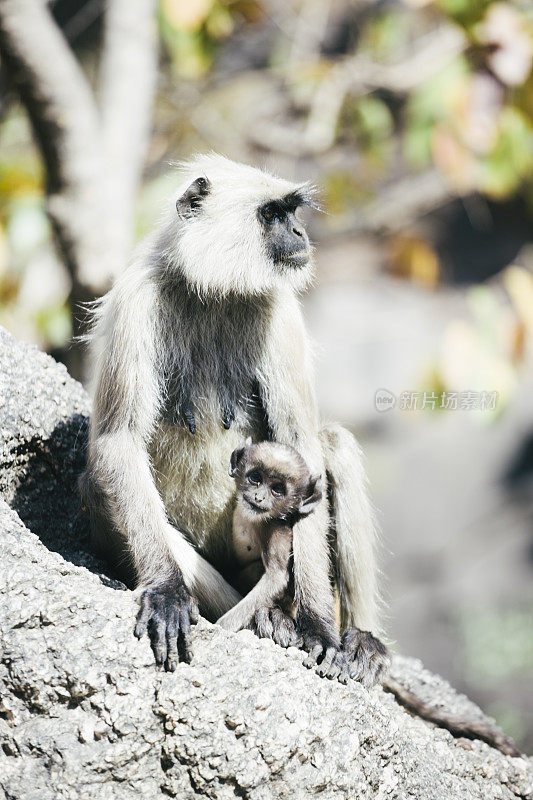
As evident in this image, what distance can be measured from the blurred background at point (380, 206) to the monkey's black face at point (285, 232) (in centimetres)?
Answer: 71

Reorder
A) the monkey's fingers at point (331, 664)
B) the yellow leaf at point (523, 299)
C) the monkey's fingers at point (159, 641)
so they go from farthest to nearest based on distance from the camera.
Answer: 1. the yellow leaf at point (523, 299)
2. the monkey's fingers at point (331, 664)
3. the monkey's fingers at point (159, 641)

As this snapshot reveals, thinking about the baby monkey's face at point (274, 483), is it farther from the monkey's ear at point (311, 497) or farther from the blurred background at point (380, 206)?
the blurred background at point (380, 206)

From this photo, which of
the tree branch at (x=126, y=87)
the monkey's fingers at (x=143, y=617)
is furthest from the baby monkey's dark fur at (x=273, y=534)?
the tree branch at (x=126, y=87)

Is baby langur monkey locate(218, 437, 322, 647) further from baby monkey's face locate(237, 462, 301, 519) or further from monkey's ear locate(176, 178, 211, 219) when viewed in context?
monkey's ear locate(176, 178, 211, 219)

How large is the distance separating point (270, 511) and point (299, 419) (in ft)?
1.35

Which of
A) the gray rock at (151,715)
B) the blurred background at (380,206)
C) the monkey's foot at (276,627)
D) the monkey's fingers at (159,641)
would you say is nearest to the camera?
the gray rock at (151,715)

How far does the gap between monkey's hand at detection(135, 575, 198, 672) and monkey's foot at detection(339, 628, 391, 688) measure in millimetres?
582

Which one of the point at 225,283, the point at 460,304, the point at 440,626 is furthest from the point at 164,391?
the point at 460,304

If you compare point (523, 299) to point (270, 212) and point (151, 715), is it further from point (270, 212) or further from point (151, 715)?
point (151, 715)

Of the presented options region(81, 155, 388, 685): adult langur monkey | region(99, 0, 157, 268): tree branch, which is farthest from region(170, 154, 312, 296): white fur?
region(99, 0, 157, 268): tree branch

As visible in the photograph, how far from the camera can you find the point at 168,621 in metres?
2.60

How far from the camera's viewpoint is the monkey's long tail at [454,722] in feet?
11.8

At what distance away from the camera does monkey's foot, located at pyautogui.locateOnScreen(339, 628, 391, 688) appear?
3082 mm

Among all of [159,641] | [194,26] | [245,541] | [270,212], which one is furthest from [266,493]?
[194,26]
